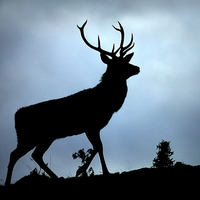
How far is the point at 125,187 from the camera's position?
3.38 m

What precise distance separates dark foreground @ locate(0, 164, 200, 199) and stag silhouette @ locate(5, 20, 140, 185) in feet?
5.62

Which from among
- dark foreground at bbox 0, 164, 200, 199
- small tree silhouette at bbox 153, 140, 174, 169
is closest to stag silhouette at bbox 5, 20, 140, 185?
dark foreground at bbox 0, 164, 200, 199

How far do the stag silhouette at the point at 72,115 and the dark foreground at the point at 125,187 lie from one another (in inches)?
67.4

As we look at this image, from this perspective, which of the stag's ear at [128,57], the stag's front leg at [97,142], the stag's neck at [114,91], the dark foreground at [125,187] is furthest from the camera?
the stag's ear at [128,57]

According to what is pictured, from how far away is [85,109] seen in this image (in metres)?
6.00

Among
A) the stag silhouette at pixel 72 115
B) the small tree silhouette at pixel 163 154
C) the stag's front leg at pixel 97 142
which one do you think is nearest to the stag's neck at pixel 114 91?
the stag silhouette at pixel 72 115

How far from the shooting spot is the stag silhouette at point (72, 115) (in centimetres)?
576

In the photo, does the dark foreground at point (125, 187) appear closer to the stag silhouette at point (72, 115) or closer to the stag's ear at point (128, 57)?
the stag silhouette at point (72, 115)

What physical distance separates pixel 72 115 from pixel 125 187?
2.93 metres

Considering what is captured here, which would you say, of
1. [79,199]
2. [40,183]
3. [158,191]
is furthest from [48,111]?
[158,191]

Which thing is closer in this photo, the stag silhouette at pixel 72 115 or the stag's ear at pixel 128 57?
the stag silhouette at pixel 72 115

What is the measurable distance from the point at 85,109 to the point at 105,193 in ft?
9.66

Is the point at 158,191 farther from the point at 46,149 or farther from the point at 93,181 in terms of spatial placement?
the point at 46,149

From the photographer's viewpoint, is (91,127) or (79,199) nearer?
(79,199)
